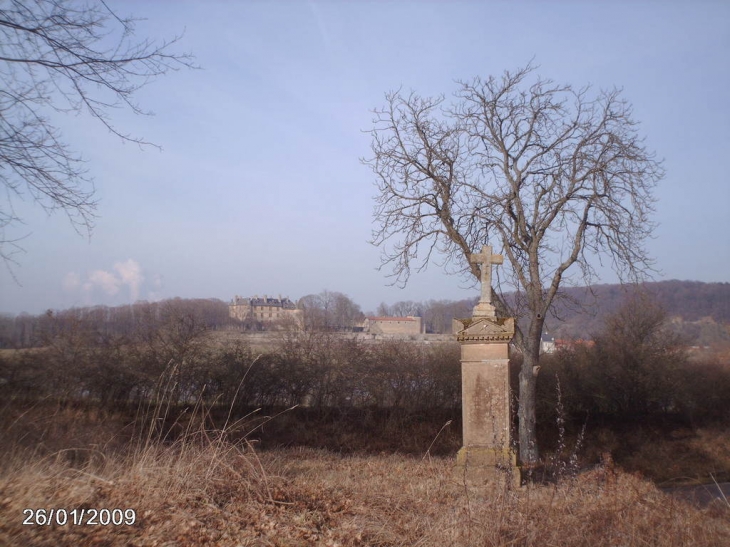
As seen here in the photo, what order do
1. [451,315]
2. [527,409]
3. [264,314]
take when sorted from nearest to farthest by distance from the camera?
[527,409] < [451,315] < [264,314]

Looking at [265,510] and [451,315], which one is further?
[451,315]

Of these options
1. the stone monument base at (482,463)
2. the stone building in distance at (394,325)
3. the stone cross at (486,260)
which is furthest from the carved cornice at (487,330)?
the stone building in distance at (394,325)

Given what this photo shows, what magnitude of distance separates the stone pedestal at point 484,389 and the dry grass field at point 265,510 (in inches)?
77.1

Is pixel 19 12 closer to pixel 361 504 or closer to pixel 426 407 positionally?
pixel 361 504

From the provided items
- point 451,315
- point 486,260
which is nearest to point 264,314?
point 451,315

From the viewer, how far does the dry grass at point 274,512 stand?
377 centimetres

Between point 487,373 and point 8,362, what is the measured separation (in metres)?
13.1

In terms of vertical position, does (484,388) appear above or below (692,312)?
below

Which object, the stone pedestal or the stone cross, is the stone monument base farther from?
the stone cross

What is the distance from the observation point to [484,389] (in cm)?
781

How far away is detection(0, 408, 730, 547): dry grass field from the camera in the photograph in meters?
3.76

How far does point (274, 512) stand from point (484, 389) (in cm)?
424

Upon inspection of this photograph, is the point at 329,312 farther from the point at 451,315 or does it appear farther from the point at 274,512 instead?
the point at 274,512

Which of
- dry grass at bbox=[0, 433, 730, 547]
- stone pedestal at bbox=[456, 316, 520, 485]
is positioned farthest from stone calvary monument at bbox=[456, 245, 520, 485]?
dry grass at bbox=[0, 433, 730, 547]
